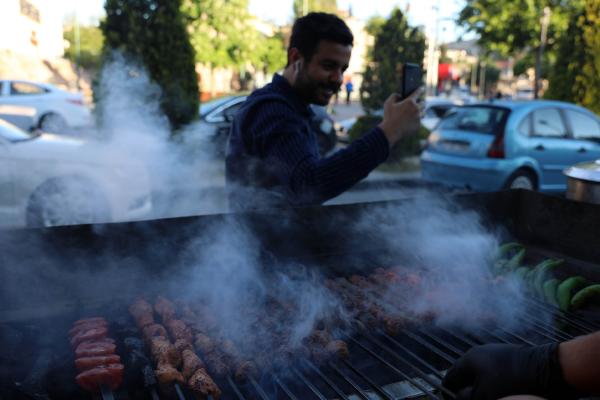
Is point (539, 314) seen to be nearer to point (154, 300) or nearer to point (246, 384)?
point (246, 384)

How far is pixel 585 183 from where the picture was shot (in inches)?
140

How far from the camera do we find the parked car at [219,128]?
1111cm

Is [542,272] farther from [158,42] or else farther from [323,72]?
[158,42]

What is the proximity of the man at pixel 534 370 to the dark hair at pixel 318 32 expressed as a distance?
1.67m

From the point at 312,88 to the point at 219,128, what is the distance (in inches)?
353

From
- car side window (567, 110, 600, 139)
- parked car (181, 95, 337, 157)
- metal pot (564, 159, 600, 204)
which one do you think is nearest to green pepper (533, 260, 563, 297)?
metal pot (564, 159, 600, 204)

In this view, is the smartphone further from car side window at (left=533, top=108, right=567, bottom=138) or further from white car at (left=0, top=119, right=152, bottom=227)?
car side window at (left=533, top=108, right=567, bottom=138)

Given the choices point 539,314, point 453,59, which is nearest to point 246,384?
point 539,314

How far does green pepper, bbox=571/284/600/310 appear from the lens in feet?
8.65

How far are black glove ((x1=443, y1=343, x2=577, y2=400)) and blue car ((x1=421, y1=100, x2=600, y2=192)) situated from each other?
6.91 metres

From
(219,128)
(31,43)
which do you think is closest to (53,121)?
(219,128)

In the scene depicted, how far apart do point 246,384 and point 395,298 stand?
3.33 feet

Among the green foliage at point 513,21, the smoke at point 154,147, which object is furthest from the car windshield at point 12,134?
the green foliage at point 513,21

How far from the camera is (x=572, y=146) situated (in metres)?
8.69
